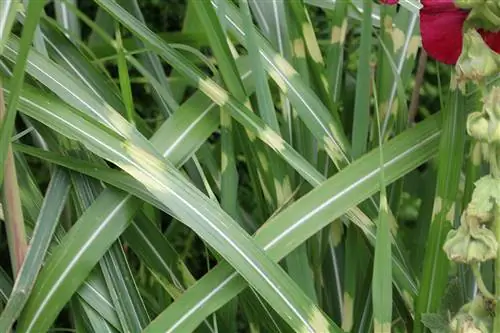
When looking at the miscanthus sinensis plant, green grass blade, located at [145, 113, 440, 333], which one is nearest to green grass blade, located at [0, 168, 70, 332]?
the miscanthus sinensis plant

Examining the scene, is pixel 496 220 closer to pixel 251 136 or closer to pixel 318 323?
pixel 318 323

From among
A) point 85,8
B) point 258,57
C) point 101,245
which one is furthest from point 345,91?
point 85,8

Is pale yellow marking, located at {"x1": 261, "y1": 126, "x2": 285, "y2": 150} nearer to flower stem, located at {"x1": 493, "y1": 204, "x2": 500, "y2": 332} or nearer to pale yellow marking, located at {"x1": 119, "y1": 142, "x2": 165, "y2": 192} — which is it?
pale yellow marking, located at {"x1": 119, "y1": 142, "x2": 165, "y2": 192}

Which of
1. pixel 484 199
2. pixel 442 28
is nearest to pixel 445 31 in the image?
pixel 442 28

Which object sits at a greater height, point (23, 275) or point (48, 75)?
point (48, 75)

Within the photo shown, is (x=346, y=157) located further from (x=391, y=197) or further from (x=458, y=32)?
(x=458, y=32)
